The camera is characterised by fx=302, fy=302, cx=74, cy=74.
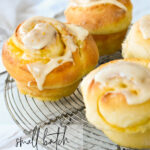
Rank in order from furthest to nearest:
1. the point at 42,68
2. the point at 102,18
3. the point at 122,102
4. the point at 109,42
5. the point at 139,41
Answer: the point at 109,42 → the point at 102,18 → the point at 139,41 → the point at 42,68 → the point at 122,102

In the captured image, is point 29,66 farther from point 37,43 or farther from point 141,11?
point 141,11

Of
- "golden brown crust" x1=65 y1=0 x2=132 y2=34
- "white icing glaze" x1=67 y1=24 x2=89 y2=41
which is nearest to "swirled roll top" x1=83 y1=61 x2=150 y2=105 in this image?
"white icing glaze" x1=67 y1=24 x2=89 y2=41

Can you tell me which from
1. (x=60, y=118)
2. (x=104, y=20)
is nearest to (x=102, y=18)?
(x=104, y=20)

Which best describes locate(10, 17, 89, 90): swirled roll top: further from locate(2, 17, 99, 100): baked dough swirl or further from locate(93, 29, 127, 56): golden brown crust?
locate(93, 29, 127, 56): golden brown crust

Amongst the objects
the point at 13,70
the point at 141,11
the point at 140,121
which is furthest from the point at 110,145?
the point at 141,11

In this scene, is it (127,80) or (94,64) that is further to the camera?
(94,64)

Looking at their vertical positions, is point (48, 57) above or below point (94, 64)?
above

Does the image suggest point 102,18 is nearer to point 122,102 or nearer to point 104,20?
point 104,20
